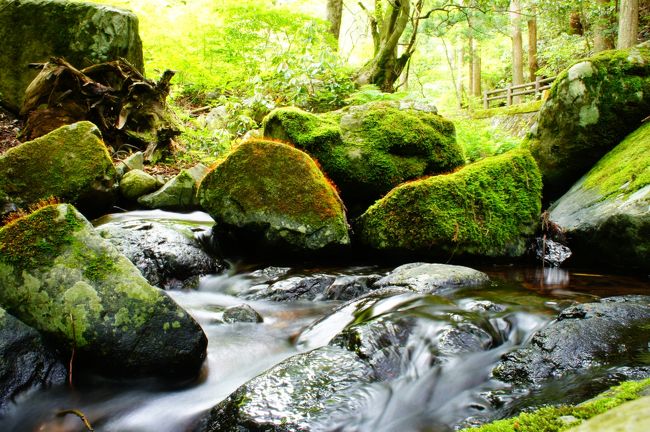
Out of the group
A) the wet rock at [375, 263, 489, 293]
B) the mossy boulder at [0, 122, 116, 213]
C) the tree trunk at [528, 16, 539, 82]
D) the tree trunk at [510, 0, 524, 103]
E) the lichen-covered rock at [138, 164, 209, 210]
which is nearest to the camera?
the wet rock at [375, 263, 489, 293]

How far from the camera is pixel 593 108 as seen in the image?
6.40m

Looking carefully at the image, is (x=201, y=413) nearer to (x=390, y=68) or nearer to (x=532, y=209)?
(x=532, y=209)

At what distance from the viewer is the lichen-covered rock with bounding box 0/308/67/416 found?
260 cm

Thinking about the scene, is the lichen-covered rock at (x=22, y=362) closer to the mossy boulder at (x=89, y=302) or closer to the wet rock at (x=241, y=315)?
the mossy boulder at (x=89, y=302)

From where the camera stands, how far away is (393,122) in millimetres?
6578

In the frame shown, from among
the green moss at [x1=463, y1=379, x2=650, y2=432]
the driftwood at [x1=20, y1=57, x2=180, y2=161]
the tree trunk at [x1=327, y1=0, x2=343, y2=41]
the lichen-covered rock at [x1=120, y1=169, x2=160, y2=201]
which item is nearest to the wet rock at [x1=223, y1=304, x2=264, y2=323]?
the green moss at [x1=463, y1=379, x2=650, y2=432]

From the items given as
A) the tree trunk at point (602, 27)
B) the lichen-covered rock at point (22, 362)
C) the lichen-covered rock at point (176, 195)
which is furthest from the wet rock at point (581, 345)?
the tree trunk at point (602, 27)

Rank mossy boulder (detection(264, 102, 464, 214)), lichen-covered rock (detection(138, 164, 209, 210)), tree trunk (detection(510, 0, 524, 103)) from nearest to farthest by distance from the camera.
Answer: mossy boulder (detection(264, 102, 464, 214)), lichen-covered rock (detection(138, 164, 209, 210)), tree trunk (detection(510, 0, 524, 103))

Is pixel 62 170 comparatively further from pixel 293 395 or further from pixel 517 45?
pixel 517 45

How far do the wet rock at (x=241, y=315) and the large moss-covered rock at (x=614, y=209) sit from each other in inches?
163

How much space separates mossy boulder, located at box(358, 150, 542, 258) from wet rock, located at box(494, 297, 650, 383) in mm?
2197

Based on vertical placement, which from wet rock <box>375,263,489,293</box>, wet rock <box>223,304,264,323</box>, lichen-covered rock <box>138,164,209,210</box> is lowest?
wet rock <box>223,304,264,323</box>

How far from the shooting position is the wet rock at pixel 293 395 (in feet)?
7.42

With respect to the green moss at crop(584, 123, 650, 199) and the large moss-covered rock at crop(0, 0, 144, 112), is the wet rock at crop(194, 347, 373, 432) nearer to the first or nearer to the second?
the green moss at crop(584, 123, 650, 199)
